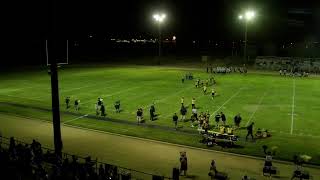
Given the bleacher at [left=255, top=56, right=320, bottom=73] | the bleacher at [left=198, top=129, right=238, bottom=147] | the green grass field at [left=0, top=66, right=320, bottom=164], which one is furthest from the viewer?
the bleacher at [left=255, top=56, right=320, bottom=73]

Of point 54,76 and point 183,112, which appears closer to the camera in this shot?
point 54,76

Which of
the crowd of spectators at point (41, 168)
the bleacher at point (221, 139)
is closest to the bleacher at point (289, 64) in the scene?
the bleacher at point (221, 139)

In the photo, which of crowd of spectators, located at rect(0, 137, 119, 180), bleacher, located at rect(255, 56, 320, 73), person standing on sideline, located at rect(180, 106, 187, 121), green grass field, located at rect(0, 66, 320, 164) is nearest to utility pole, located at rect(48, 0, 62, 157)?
crowd of spectators, located at rect(0, 137, 119, 180)

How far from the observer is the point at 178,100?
141 ft

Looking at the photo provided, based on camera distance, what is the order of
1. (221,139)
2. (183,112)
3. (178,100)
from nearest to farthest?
1. (221,139)
2. (183,112)
3. (178,100)

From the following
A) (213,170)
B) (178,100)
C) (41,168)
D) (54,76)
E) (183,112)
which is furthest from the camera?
(178,100)

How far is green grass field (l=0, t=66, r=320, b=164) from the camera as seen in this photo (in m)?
28.5

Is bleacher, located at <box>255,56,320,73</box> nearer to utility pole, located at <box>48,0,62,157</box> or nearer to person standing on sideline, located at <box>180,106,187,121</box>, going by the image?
person standing on sideline, located at <box>180,106,187,121</box>

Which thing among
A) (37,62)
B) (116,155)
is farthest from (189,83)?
(37,62)

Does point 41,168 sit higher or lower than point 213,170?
higher

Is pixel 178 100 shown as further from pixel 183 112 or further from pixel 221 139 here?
pixel 221 139

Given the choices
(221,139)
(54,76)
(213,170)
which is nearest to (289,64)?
(221,139)

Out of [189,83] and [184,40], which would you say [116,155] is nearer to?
[189,83]

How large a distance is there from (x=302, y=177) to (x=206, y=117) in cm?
1161
